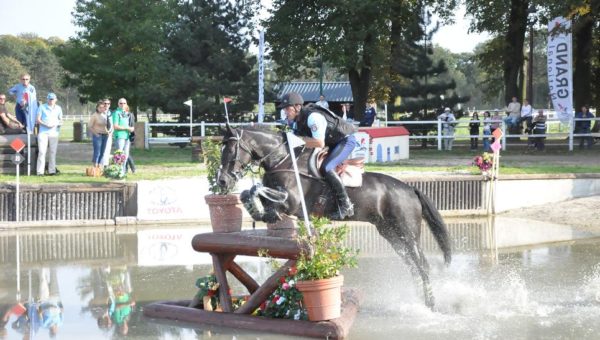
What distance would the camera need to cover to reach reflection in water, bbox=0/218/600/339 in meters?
9.08

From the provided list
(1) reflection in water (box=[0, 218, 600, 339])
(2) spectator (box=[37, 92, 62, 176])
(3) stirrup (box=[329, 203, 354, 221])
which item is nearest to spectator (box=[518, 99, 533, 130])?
(1) reflection in water (box=[0, 218, 600, 339])

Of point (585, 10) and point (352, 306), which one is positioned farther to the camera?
point (585, 10)

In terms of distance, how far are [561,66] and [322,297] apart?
23.2 metres

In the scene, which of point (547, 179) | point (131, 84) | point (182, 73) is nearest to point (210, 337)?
point (547, 179)

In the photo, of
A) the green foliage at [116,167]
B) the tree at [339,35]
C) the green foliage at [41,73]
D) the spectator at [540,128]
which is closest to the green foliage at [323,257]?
the green foliage at [116,167]

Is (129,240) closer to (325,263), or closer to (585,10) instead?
→ (325,263)

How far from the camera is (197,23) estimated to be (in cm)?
3559

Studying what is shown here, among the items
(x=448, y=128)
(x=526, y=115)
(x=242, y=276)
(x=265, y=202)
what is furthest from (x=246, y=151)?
(x=526, y=115)

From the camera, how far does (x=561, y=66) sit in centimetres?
2944

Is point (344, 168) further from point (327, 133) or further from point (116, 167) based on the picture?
point (116, 167)

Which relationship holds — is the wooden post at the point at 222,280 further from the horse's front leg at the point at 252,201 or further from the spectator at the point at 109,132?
the spectator at the point at 109,132

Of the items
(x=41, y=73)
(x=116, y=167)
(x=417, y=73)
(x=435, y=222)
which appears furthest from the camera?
(x=41, y=73)

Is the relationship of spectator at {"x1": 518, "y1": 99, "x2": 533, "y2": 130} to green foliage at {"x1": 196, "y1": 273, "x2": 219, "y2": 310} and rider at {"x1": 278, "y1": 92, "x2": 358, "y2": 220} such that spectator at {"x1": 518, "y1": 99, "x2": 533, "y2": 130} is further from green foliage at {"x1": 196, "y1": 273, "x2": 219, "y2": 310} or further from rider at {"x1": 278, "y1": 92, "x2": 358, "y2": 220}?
green foliage at {"x1": 196, "y1": 273, "x2": 219, "y2": 310}

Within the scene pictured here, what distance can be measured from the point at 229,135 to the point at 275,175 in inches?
26.9
